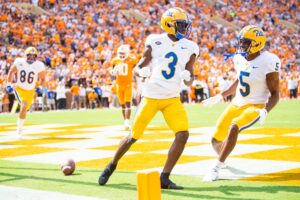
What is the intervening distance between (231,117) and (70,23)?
81.5ft

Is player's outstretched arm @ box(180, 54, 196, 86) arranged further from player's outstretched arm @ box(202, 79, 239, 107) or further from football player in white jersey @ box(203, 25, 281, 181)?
player's outstretched arm @ box(202, 79, 239, 107)

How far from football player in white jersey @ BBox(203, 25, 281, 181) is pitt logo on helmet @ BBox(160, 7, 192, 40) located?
0.77 metres

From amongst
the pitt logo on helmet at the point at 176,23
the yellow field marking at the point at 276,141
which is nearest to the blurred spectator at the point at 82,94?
the yellow field marking at the point at 276,141

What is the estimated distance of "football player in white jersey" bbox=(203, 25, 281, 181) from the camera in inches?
226

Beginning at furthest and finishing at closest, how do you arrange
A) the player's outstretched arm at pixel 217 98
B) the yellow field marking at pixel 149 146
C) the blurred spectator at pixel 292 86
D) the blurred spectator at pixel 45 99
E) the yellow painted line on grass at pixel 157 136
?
1. the blurred spectator at pixel 292 86
2. the blurred spectator at pixel 45 99
3. the yellow painted line on grass at pixel 157 136
4. the yellow field marking at pixel 149 146
5. the player's outstretched arm at pixel 217 98

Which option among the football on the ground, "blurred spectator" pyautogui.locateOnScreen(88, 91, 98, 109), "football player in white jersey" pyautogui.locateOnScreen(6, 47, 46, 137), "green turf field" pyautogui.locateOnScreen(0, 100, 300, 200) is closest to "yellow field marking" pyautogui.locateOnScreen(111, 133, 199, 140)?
"football player in white jersey" pyautogui.locateOnScreen(6, 47, 46, 137)

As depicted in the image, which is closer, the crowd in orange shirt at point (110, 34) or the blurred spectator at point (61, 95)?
the blurred spectator at point (61, 95)

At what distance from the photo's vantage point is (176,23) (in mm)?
5500

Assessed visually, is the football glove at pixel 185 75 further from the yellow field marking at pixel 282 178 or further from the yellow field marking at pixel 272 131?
the yellow field marking at pixel 272 131

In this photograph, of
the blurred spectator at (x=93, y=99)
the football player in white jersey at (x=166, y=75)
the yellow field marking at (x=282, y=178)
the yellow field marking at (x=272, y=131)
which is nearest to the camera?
the yellow field marking at (x=282, y=178)

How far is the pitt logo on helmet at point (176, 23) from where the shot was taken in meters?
5.50

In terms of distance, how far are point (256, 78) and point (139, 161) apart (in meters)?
2.02

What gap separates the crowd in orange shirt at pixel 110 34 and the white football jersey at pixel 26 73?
25.5 ft

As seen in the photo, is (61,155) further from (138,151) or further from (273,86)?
(273,86)
